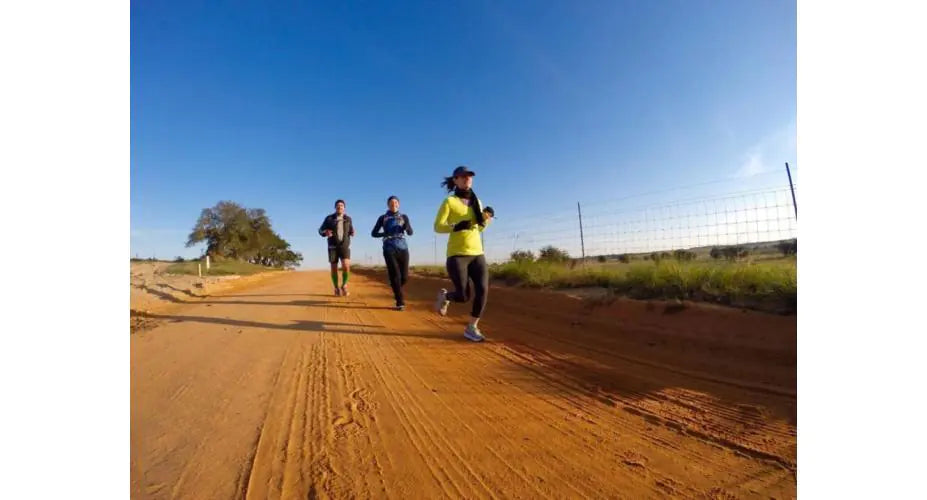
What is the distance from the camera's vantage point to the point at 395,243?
21.4 ft

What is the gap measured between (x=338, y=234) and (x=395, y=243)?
1804 mm

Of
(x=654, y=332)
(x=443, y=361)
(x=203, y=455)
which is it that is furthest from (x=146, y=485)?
(x=654, y=332)

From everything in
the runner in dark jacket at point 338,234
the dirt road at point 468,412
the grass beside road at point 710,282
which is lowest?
the dirt road at point 468,412

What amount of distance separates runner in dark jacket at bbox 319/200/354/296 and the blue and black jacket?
4.45ft

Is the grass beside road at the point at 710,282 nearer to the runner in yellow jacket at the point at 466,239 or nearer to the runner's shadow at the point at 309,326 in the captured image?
the runner in yellow jacket at the point at 466,239

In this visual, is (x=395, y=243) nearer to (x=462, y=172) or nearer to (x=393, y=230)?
(x=393, y=230)

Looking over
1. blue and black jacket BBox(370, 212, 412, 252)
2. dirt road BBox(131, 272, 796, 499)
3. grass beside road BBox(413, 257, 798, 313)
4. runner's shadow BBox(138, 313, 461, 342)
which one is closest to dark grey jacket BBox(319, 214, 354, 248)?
blue and black jacket BBox(370, 212, 412, 252)

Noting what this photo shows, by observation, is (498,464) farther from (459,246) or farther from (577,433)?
(459,246)

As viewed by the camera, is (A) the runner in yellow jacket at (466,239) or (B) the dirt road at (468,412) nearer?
(B) the dirt road at (468,412)

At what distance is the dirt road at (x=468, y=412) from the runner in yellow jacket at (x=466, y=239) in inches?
21.5

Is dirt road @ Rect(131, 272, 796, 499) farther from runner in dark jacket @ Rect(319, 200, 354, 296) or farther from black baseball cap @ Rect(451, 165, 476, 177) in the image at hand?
runner in dark jacket @ Rect(319, 200, 354, 296)

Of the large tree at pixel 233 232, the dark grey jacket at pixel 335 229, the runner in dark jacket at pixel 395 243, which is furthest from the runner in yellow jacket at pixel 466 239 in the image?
the large tree at pixel 233 232

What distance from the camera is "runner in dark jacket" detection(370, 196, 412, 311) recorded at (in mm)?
6438

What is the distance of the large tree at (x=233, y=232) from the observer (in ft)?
142
